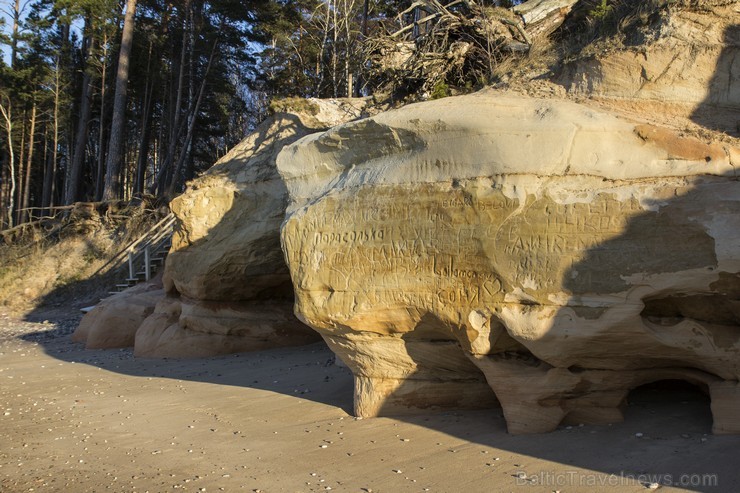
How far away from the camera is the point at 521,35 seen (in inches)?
348

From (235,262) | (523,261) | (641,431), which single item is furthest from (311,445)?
(235,262)

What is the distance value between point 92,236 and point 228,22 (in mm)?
8942

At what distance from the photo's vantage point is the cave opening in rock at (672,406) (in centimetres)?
457

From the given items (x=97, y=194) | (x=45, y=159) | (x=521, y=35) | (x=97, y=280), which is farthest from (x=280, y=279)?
(x=45, y=159)

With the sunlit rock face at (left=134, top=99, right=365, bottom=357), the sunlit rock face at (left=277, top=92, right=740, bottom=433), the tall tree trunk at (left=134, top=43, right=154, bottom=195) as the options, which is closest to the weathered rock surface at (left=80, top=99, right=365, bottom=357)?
the sunlit rock face at (left=134, top=99, right=365, bottom=357)

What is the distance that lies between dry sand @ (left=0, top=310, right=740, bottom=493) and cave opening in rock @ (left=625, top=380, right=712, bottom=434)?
2cm

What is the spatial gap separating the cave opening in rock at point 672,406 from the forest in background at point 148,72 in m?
12.9

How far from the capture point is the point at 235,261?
9844mm

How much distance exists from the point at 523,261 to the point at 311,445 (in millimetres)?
2355

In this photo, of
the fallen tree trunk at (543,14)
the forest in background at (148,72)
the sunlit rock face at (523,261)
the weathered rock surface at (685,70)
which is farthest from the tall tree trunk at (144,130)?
the weathered rock surface at (685,70)

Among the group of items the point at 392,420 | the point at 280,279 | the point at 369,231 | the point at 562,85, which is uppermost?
the point at 562,85

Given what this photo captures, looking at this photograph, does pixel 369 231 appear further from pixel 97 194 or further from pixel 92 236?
pixel 97 194

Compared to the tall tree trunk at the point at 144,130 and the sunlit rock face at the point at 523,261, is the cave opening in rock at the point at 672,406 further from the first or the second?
the tall tree trunk at the point at 144,130

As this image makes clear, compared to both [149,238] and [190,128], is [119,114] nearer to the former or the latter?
[190,128]
